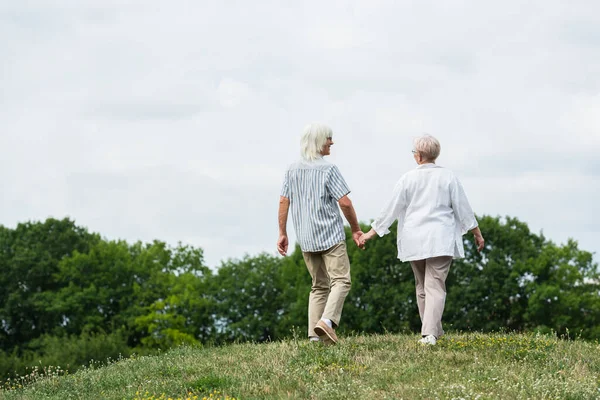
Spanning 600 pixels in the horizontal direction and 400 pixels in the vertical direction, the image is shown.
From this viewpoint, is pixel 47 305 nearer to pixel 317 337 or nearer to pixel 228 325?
pixel 228 325

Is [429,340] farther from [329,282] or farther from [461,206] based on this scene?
[461,206]

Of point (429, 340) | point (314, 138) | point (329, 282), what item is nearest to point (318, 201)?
point (314, 138)

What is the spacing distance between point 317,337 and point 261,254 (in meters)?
49.1

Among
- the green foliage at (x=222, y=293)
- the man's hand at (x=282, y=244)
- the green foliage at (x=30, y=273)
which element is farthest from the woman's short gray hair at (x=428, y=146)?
the green foliage at (x=30, y=273)

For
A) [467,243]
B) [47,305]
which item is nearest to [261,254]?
[47,305]

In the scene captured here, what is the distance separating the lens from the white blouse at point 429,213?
10.2 meters

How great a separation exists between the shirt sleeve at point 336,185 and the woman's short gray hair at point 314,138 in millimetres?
338

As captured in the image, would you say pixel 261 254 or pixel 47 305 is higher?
pixel 261 254

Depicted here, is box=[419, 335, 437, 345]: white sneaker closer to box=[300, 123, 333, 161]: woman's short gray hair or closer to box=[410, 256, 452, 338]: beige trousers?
box=[410, 256, 452, 338]: beige trousers

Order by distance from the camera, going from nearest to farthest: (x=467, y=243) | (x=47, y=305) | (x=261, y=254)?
(x=467, y=243) → (x=47, y=305) → (x=261, y=254)

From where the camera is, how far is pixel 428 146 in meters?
10.4

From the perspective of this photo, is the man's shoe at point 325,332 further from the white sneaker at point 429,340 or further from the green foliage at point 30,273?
the green foliage at point 30,273

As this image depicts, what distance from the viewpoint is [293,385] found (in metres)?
8.44

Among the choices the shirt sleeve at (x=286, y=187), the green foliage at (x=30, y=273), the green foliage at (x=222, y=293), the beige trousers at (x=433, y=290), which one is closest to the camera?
the beige trousers at (x=433, y=290)
